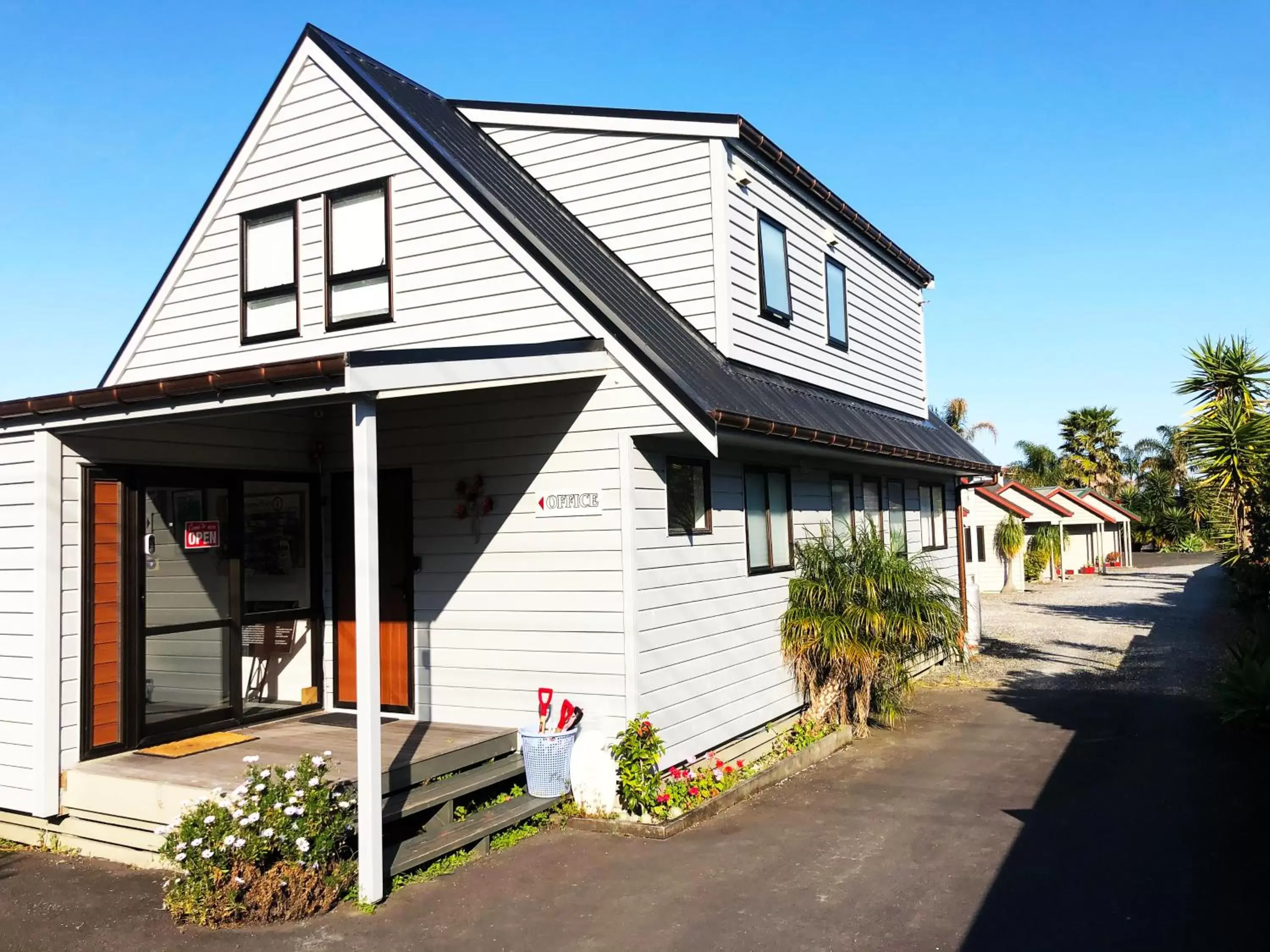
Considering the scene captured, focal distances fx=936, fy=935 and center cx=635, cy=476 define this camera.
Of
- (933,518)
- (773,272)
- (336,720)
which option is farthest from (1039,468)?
(336,720)

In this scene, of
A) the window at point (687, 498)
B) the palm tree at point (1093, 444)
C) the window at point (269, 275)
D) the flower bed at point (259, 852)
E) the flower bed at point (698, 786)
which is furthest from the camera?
the palm tree at point (1093, 444)

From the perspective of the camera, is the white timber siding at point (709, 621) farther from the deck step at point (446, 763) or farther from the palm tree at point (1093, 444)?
the palm tree at point (1093, 444)

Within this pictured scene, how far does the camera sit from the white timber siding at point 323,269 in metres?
7.98

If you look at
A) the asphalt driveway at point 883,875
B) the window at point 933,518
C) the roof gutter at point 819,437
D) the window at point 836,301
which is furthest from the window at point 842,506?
the window at point 933,518

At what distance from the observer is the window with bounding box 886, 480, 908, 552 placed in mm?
13125

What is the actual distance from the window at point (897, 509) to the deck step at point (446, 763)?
23.5 feet

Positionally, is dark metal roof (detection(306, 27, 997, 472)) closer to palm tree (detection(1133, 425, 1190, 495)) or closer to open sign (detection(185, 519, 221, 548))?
open sign (detection(185, 519, 221, 548))

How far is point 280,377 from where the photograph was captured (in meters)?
5.86

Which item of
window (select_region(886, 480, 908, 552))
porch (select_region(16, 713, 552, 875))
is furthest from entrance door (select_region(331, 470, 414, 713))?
window (select_region(886, 480, 908, 552))

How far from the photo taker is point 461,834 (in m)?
6.30

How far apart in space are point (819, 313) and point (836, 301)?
823 mm

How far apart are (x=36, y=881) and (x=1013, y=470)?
51.7m

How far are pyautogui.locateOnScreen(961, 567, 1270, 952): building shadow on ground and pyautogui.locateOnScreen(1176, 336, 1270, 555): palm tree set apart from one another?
8.88 feet

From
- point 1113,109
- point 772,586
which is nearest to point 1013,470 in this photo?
point 1113,109
